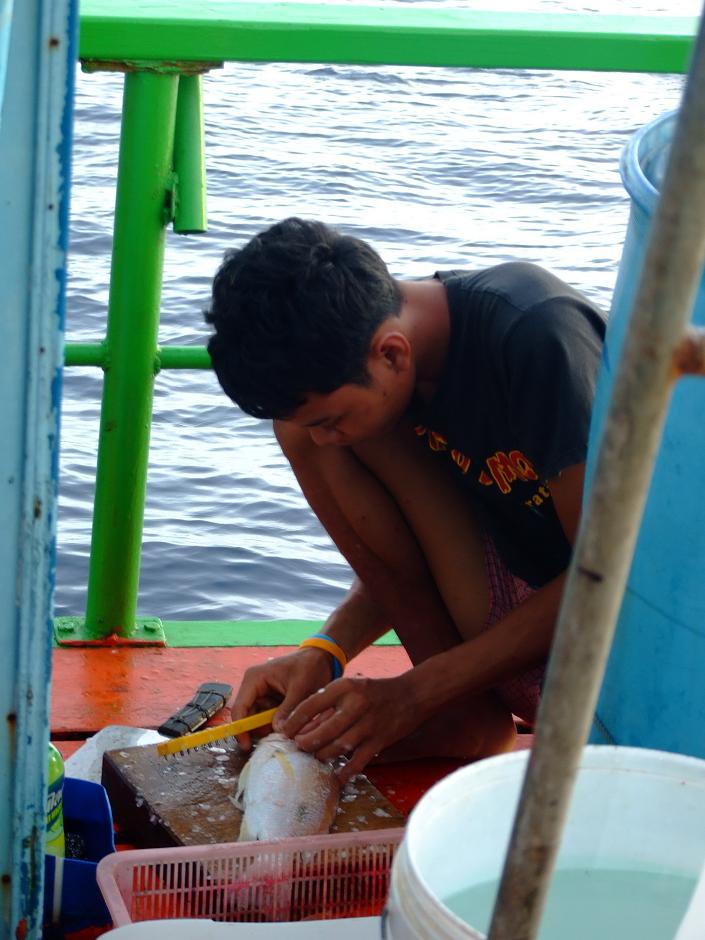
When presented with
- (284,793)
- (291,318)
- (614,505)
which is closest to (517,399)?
(291,318)

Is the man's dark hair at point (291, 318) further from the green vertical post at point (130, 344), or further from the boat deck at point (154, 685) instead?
the boat deck at point (154, 685)

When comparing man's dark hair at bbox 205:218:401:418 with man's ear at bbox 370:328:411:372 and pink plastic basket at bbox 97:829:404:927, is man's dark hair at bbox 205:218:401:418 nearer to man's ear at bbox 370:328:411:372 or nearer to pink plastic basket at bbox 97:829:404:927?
man's ear at bbox 370:328:411:372

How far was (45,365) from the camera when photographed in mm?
1369

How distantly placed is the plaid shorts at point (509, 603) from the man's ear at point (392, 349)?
0.38 m

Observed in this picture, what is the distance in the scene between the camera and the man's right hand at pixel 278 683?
2080mm

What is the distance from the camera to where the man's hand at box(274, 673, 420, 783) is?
Result: 1.96 metres

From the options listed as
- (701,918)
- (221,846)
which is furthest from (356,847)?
(701,918)

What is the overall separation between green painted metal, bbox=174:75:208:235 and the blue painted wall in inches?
36.9

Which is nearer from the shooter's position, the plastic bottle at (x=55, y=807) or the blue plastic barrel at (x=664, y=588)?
the blue plastic barrel at (x=664, y=588)

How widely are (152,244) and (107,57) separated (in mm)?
321

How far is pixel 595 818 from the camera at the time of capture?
4.09 feet

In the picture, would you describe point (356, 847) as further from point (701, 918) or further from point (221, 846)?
point (701, 918)

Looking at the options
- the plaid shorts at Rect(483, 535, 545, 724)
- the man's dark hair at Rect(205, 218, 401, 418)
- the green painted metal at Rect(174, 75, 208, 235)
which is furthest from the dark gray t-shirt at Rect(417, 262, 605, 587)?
the green painted metal at Rect(174, 75, 208, 235)

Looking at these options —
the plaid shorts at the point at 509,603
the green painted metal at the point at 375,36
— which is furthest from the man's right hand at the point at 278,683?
the green painted metal at the point at 375,36
